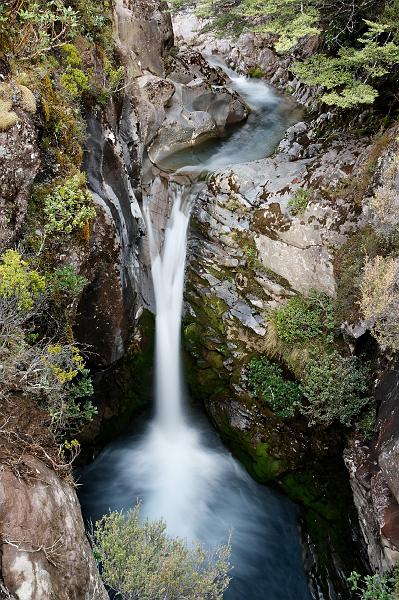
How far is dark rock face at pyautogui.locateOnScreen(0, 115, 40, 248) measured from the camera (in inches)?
238

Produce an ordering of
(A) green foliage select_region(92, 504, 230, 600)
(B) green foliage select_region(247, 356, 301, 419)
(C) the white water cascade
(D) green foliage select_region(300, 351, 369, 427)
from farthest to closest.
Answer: (C) the white water cascade
(B) green foliage select_region(247, 356, 301, 419)
(D) green foliage select_region(300, 351, 369, 427)
(A) green foliage select_region(92, 504, 230, 600)

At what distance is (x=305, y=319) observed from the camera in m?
8.95

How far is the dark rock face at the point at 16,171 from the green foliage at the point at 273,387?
5763mm

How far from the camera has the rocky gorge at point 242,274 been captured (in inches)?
287

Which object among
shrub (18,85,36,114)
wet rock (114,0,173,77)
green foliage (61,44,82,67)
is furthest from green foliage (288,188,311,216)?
wet rock (114,0,173,77)

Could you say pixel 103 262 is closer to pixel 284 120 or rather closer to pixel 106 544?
pixel 106 544

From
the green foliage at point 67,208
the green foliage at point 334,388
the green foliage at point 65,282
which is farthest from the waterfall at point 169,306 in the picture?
the green foliage at point 65,282

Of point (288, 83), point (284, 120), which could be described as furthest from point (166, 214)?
point (288, 83)

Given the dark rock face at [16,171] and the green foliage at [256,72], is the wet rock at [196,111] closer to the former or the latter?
the green foliage at [256,72]

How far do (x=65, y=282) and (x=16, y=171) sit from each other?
178 centimetres

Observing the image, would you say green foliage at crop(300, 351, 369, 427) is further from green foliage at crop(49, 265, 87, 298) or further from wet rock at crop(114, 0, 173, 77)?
wet rock at crop(114, 0, 173, 77)

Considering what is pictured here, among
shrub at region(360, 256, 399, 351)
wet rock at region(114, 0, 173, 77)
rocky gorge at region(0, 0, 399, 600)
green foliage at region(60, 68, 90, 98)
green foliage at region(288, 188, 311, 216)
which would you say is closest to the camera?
shrub at region(360, 256, 399, 351)

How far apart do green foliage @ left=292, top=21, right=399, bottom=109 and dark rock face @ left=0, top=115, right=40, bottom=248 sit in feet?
18.6

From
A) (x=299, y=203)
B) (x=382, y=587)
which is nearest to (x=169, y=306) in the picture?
(x=299, y=203)
